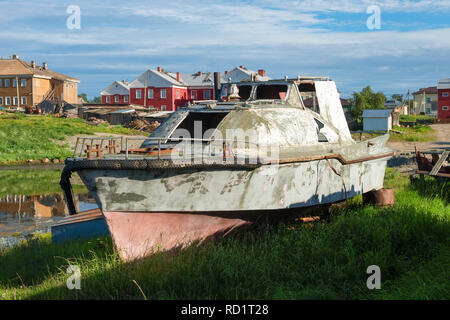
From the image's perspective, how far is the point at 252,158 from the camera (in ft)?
25.0

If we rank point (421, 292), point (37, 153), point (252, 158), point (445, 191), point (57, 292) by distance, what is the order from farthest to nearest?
point (37, 153) < point (445, 191) < point (252, 158) < point (57, 292) < point (421, 292)

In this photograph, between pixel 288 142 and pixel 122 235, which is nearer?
pixel 122 235

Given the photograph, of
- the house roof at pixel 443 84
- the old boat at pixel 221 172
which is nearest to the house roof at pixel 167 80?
the house roof at pixel 443 84

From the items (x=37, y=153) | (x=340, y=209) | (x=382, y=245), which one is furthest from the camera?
(x=37, y=153)

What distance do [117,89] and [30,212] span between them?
4656 centimetres

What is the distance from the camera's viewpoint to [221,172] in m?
7.57

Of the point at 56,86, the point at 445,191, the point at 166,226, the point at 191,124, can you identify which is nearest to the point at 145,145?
the point at 191,124

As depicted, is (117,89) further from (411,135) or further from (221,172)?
(221,172)

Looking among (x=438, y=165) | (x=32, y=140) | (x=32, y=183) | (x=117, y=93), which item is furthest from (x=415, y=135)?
(x=117, y=93)

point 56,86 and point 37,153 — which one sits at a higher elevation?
point 56,86

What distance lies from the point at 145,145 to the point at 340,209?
3.83 m

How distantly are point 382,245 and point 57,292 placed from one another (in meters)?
4.36

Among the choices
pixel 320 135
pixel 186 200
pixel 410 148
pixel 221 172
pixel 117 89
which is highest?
pixel 117 89
